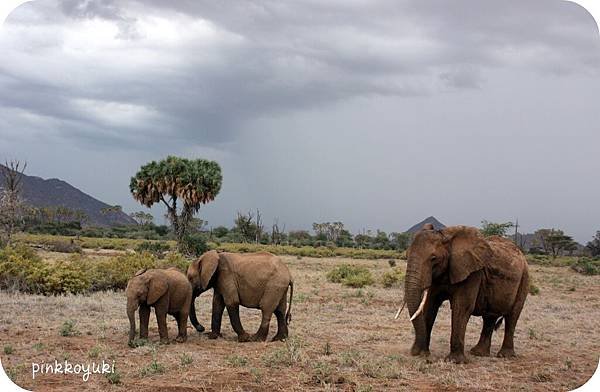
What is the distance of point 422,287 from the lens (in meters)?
9.70

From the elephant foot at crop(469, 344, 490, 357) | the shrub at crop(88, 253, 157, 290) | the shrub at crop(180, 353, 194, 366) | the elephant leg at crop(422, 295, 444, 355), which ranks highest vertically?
the elephant leg at crop(422, 295, 444, 355)

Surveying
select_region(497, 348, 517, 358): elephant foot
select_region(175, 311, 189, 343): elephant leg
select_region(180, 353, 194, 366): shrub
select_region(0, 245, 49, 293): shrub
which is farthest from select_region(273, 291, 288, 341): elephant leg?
select_region(0, 245, 49, 293): shrub

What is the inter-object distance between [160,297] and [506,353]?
21.0 ft

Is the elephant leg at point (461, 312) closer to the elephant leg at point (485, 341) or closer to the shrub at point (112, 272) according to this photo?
the elephant leg at point (485, 341)

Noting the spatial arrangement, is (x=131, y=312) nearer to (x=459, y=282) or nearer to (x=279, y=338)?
(x=279, y=338)

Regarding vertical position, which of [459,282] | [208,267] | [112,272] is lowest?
[112,272]

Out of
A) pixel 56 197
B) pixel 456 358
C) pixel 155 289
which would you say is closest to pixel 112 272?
pixel 155 289

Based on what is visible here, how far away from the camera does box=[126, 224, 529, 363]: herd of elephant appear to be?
995 cm

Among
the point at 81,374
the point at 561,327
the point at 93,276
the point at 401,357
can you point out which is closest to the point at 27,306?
the point at 93,276

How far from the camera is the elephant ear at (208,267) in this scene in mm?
12164

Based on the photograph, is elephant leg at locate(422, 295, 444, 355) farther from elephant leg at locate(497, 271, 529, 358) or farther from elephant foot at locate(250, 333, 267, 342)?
elephant foot at locate(250, 333, 267, 342)

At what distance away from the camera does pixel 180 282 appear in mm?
11633

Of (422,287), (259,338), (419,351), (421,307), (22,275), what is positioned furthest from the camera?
(22,275)

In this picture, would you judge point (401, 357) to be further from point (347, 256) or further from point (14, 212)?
point (347, 256)
